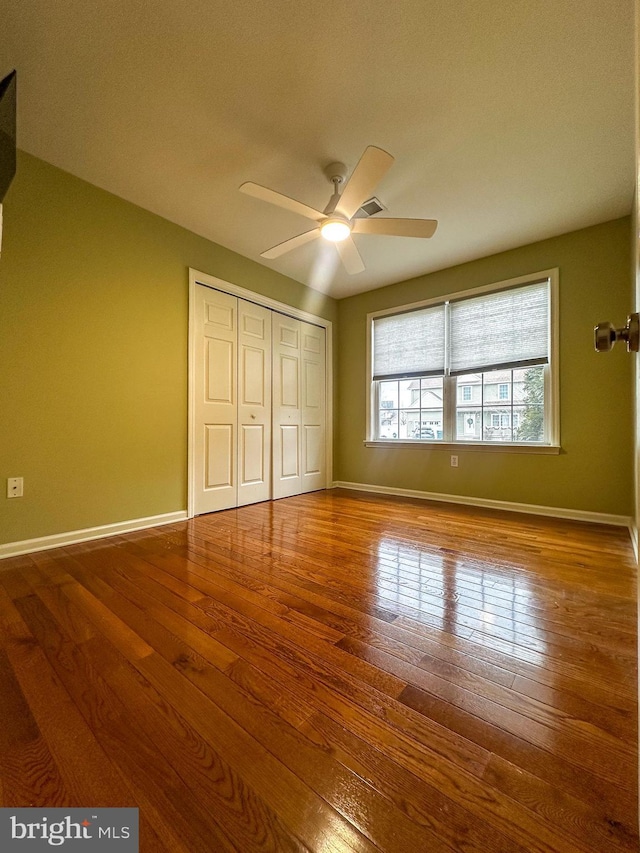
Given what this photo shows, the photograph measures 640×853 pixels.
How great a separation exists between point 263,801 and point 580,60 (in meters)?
2.98

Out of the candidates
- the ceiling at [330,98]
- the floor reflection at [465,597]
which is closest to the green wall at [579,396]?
the ceiling at [330,98]

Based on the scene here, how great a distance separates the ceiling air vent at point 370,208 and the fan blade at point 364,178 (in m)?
0.60

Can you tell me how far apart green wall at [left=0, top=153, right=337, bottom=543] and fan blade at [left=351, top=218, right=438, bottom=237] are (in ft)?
5.33

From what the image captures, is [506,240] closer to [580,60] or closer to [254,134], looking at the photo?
[580,60]

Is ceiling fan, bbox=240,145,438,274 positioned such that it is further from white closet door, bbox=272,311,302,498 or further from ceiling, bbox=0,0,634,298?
Answer: white closet door, bbox=272,311,302,498

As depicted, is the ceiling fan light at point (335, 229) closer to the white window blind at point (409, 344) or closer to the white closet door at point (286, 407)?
the white closet door at point (286, 407)

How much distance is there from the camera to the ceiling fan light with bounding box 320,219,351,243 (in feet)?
7.04

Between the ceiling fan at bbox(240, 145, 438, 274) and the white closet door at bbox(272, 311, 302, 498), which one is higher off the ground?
the ceiling fan at bbox(240, 145, 438, 274)

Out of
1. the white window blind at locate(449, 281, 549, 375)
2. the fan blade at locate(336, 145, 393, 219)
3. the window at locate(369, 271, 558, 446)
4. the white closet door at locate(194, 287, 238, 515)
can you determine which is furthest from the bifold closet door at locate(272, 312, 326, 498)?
the fan blade at locate(336, 145, 393, 219)

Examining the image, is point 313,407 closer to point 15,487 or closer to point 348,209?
point 348,209

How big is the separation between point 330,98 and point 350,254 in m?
0.86

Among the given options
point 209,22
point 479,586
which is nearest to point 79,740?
point 479,586

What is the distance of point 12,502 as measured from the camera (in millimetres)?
2131

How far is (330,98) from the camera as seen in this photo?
1.81 meters
